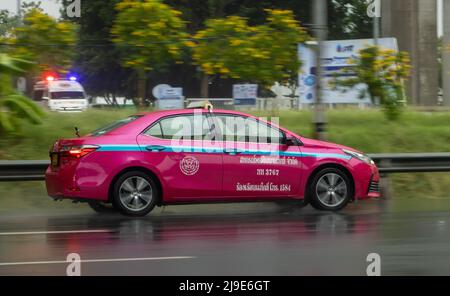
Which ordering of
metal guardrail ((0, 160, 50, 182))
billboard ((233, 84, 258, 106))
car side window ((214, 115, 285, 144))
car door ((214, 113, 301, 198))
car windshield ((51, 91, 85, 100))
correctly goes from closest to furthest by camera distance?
car door ((214, 113, 301, 198)), car side window ((214, 115, 285, 144)), metal guardrail ((0, 160, 50, 182)), billboard ((233, 84, 258, 106)), car windshield ((51, 91, 85, 100))

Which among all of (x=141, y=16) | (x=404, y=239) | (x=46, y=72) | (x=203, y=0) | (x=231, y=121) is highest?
(x=203, y=0)

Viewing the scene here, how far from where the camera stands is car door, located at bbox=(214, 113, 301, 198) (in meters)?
9.84

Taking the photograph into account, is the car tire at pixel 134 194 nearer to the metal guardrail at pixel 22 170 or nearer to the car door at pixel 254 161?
the car door at pixel 254 161

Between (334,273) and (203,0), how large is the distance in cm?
2947

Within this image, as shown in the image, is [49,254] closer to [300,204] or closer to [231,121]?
[231,121]

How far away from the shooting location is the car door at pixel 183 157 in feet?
31.6

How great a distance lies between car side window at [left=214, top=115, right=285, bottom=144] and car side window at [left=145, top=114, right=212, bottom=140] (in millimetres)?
226

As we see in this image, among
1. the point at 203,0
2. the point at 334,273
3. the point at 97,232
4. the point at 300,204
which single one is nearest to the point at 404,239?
the point at 334,273

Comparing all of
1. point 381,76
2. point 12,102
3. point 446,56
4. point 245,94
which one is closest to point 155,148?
point 12,102

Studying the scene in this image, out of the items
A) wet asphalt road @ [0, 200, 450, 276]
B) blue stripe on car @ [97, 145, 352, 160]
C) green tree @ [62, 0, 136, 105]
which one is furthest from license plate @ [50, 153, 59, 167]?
green tree @ [62, 0, 136, 105]

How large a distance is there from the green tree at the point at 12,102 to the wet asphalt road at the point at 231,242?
323 cm

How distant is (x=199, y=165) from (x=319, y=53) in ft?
12.9

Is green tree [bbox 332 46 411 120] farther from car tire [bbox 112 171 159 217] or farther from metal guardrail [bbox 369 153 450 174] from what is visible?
car tire [bbox 112 171 159 217]
